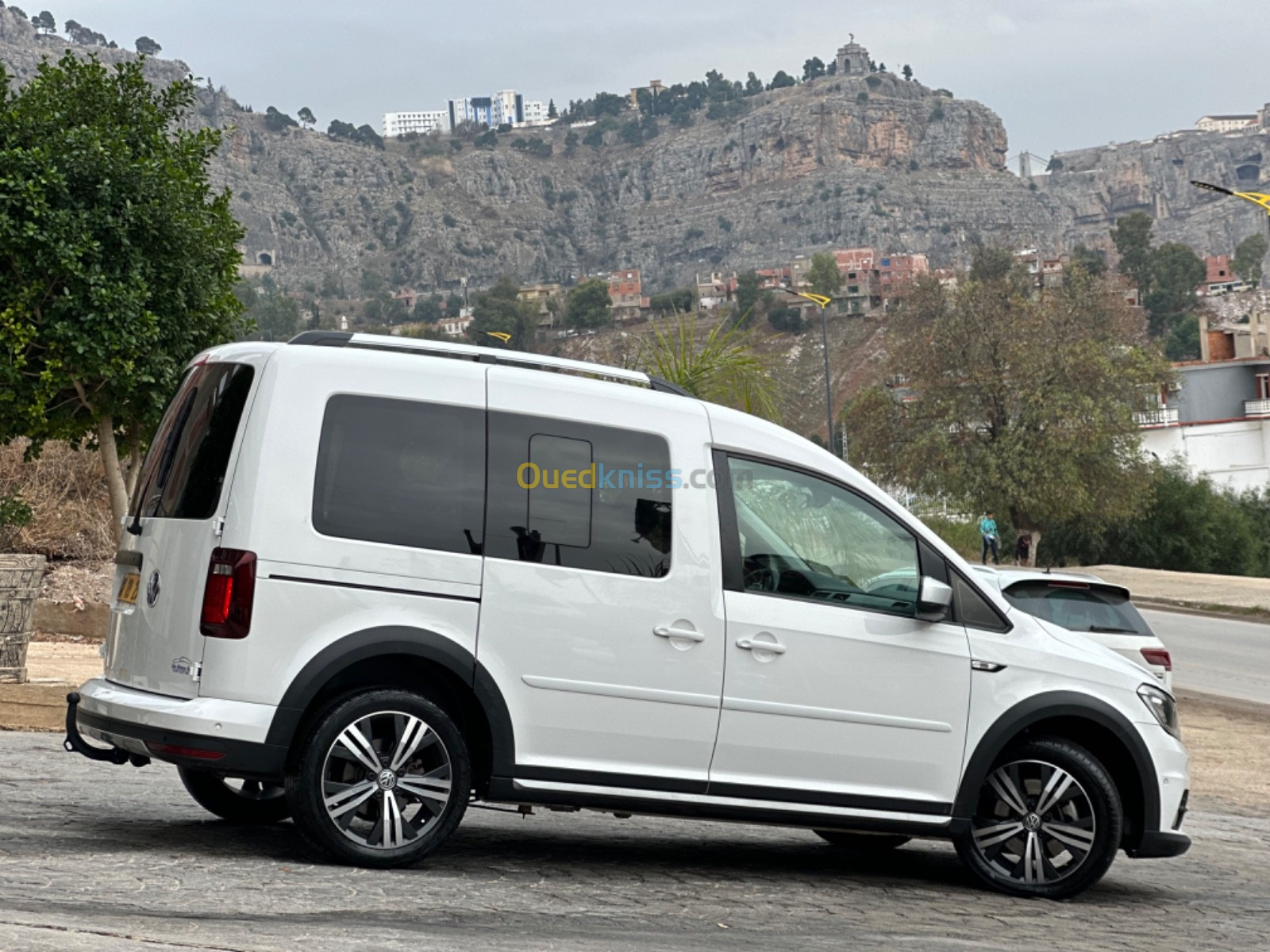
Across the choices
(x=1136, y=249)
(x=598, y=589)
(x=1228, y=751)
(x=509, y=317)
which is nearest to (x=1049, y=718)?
(x=598, y=589)

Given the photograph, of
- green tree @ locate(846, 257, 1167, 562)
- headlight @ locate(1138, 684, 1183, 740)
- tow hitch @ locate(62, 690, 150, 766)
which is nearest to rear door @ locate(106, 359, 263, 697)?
tow hitch @ locate(62, 690, 150, 766)

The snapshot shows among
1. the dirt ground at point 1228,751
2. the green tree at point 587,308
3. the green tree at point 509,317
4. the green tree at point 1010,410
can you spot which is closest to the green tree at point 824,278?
the green tree at point 587,308

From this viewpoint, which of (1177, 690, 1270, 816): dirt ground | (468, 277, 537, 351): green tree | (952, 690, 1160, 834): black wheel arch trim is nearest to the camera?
(952, 690, 1160, 834): black wheel arch trim

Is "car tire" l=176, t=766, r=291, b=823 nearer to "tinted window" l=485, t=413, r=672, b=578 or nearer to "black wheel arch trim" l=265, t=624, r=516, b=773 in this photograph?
"black wheel arch trim" l=265, t=624, r=516, b=773

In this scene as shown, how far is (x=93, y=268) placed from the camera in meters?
13.4

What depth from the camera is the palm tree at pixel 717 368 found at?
17391 mm

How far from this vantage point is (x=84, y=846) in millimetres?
6219

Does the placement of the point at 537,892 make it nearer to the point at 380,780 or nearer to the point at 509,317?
the point at 380,780

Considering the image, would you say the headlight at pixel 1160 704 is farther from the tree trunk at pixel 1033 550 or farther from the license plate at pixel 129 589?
the tree trunk at pixel 1033 550

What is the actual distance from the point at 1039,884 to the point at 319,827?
3173mm

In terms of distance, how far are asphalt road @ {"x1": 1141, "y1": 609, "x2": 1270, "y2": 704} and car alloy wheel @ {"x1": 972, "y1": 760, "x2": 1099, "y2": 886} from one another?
14574mm

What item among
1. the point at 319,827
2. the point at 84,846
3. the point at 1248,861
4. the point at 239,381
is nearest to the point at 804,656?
the point at 319,827

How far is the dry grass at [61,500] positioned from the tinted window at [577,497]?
1562 cm

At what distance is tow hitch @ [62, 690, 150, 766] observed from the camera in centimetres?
609
